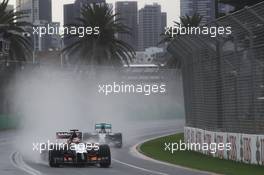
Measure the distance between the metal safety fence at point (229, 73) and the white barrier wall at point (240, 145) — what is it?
25 cm

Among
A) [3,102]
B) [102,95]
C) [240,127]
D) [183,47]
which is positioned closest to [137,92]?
[102,95]

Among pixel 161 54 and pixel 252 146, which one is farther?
pixel 161 54

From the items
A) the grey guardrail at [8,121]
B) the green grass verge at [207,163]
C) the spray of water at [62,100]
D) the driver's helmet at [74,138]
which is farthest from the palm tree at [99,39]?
the driver's helmet at [74,138]

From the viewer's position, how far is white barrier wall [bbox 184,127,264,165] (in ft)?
70.8

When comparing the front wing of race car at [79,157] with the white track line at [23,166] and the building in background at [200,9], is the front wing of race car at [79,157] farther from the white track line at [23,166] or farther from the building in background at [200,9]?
the building in background at [200,9]

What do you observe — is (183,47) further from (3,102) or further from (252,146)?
(3,102)

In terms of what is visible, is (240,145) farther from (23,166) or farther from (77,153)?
(23,166)

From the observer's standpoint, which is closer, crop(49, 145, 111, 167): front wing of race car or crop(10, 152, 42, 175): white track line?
crop(10, 152, 42, 175): white track line

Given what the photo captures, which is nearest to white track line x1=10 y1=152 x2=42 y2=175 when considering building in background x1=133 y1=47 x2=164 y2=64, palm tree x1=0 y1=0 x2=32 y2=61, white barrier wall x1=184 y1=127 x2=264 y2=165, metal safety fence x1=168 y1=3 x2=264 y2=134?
white barrier wall x1=184 y1=127 x2=264 y2=165

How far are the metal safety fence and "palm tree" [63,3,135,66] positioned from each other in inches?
1304

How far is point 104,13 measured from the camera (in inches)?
2493

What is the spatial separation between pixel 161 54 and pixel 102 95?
2856 centimetres

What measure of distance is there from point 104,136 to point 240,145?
13.0 metres

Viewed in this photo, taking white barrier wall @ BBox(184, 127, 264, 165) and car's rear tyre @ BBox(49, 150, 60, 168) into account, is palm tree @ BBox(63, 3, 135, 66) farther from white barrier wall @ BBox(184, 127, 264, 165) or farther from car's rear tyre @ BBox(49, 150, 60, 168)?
car's rear tyre @ BBox(49, 150, 60, 168)
